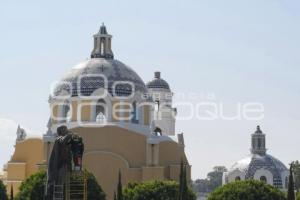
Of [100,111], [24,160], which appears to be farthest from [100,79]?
[24,160]

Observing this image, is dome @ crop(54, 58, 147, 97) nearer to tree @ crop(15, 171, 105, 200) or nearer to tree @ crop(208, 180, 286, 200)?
tree @ crop(15, 171, 105, 200)

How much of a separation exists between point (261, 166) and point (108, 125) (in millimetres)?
19511

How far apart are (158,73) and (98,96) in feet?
49.7

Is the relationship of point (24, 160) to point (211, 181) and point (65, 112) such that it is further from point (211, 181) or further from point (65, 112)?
point (211, 181)

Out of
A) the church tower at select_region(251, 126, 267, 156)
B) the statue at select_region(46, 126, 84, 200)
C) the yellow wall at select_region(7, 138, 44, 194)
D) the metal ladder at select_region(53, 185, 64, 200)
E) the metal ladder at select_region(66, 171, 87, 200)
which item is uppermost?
the church tower at select_region(251, 126, 267, 156)

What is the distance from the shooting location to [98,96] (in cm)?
4359

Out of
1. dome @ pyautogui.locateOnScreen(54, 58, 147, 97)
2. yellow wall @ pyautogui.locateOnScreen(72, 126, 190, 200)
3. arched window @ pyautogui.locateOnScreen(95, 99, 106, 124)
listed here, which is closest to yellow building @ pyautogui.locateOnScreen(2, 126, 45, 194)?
dome @ pyautogui.locateOnScreen(54, 58, 147, 97)

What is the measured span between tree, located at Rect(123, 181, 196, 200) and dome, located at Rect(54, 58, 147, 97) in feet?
29.5

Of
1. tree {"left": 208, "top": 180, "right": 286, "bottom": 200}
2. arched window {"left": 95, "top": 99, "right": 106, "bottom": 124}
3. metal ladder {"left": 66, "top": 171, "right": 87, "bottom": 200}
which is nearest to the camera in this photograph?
metal ladder {"left": 66, "top": 171, "right": 87, "bottom": 200}

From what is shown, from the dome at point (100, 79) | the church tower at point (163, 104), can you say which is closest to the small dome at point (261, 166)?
the church tower at point (163, 104)

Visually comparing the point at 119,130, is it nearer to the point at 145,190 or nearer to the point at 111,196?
the point at 111,196

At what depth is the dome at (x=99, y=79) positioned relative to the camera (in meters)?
44.3

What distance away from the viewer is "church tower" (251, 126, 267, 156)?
59.8 m

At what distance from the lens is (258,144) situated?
60281 millimetres
